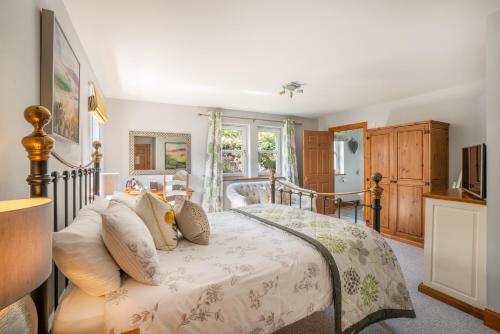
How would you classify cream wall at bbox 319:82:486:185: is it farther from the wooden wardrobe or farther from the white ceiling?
the white ceiling

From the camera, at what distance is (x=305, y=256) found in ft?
4.92

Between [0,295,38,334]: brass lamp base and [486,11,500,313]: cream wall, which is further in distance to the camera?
[486,11,500,313]: cream wall

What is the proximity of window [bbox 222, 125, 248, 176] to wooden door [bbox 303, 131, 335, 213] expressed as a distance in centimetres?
135

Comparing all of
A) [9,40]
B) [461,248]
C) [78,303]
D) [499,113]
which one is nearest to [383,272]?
[461,248]

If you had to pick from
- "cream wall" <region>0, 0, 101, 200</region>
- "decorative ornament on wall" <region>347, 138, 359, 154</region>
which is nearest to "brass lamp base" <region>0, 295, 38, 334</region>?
"cream wall" <region>0, 0, 101, 200</region>

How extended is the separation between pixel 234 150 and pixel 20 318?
4.73m

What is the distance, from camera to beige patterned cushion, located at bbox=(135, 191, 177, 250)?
1.59m

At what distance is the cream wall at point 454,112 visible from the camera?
362 cm

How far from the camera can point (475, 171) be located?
221 cm

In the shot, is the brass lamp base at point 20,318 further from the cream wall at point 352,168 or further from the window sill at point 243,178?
the cream wall at point 352,168

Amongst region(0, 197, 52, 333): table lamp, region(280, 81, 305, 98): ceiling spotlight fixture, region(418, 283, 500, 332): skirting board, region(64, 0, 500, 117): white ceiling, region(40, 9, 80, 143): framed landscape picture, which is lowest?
region(418, 283, 500, 332): skirting board

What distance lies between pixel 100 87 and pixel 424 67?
4.35 meters

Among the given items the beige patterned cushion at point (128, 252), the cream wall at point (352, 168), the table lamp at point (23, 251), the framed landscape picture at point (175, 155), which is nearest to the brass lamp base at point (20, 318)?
the table lamp at point (23, 251)

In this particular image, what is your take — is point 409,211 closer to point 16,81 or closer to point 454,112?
point 454,112
